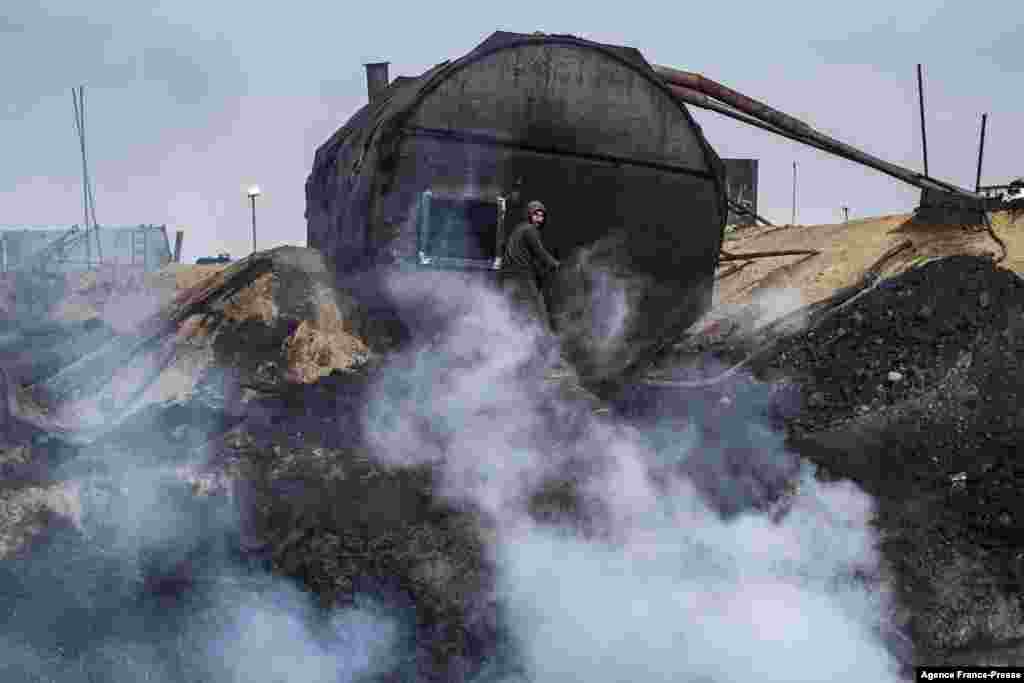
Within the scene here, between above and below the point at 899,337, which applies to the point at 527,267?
above

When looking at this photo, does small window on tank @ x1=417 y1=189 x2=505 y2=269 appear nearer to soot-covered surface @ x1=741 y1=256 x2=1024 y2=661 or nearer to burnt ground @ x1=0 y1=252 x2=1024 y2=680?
burnt ground @ x1=0 y1=252 x2=1024 y2=680

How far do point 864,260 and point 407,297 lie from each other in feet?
24.0

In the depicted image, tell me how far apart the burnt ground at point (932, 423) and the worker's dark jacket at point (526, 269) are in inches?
73.8

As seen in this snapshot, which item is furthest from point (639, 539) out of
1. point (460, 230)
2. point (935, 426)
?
point (460, 230)

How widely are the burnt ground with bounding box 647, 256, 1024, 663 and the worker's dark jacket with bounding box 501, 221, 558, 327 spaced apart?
1.87 m

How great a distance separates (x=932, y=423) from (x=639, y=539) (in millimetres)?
3067

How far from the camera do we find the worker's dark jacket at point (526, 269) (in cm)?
833

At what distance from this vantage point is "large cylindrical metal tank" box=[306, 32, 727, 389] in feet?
27.3

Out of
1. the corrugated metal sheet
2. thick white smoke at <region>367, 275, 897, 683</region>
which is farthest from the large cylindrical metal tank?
the corrugated metal sheet

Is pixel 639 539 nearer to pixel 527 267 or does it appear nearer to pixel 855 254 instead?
pixel 527 267

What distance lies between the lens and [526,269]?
847 centimetres

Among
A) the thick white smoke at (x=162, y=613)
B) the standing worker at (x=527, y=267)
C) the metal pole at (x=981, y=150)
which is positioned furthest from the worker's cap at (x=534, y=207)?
the metal pole at (x=981, y=150)

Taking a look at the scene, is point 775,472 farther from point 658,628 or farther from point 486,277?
point 486,277

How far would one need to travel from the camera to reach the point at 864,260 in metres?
12.4
